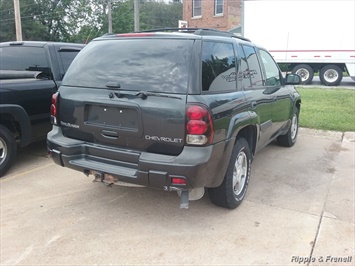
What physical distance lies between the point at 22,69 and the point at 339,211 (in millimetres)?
5164

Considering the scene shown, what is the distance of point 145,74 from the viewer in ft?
10.5

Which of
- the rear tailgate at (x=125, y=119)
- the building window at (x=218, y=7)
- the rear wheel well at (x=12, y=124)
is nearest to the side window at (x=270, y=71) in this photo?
A: the rear tailgate at (x=125, y=119)

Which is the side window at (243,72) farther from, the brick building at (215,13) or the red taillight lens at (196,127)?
the brick building at (215,13)

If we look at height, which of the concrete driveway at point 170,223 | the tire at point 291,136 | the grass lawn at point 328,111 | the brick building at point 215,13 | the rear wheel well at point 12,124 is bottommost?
the concrete driveway at point 170,223

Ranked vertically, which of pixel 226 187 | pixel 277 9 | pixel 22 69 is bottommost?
pixel 226 187

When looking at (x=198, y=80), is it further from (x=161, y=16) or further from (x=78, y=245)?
(x=161, y=16)

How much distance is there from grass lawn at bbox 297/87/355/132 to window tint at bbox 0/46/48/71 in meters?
5.85

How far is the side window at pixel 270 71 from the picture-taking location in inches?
196

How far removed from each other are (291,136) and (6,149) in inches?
188

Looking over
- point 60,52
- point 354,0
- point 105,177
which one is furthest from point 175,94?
point 354,0

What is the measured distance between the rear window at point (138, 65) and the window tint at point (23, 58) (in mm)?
2287

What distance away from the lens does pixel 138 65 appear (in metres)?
3.28

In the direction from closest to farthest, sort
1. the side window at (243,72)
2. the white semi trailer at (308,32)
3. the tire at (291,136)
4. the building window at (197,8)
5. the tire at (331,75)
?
the side window at (243,72) < the tire at (291,136) < the white semi trailer at (308,32) < the tire at (331,75) < the building window at (197,8)

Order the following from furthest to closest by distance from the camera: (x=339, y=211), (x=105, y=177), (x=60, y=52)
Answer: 1. (x=60, y=52)
2. (x=339, y=211)
3. (x=105, y=177)
